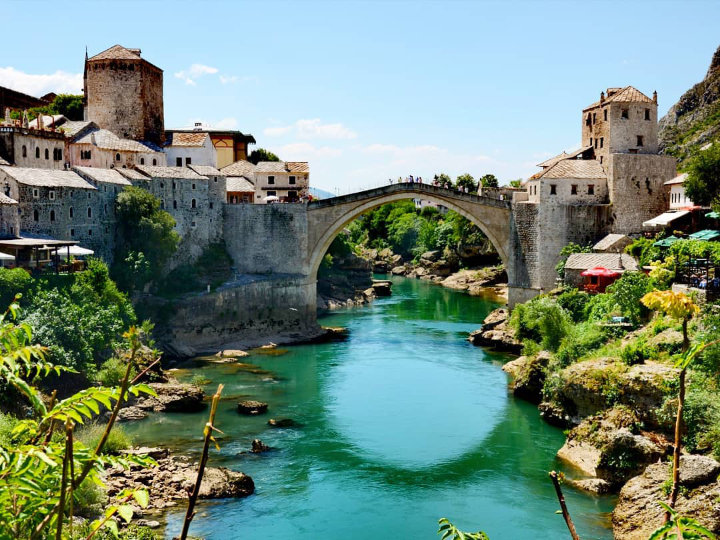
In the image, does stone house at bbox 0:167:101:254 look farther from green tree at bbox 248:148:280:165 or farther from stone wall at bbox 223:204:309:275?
green tree at bbox 248:148:280:165

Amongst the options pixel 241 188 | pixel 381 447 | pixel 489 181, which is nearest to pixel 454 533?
pixel 381 447

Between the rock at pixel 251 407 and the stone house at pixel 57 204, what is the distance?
12.5 meters

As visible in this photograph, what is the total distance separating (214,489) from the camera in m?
19.6

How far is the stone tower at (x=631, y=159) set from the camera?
3956 cm

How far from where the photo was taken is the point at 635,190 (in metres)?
39.8

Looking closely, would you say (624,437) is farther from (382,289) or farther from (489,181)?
(489,181)

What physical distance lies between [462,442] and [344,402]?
577 cm

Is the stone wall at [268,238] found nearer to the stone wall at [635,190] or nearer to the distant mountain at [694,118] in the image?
the stone wall at [635,190]

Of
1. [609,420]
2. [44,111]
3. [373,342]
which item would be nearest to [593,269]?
[373,342]

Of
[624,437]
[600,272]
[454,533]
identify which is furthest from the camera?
[600,272]

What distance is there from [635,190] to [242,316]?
20.7 metres

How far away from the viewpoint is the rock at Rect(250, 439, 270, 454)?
909 inches

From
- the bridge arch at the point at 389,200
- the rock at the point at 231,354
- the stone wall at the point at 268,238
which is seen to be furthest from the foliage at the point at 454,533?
the stone wall at the point at 268,238

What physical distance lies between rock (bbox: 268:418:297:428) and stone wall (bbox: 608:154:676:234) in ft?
69.1
